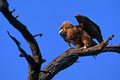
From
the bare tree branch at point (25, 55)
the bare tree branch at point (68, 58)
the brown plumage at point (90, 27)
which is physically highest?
the brown plumage at point (90, 27)

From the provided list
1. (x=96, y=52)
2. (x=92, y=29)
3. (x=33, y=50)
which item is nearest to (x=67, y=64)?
(x=96, y=52)

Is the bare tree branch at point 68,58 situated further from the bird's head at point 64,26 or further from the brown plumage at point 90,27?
the bird's head at point 64,26

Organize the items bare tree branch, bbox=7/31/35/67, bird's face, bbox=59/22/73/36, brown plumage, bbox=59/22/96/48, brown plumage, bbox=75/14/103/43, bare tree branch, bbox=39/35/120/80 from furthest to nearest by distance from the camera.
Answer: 1. bird's face, bbox=59/22/73/36
2. brown plumage, bbox=59/22/96/48
3. brown plumage, bbox=75/14/103/43
4. bare tree branch, bbox=39/35/120/80
5. bare tree branch, bbox=7/31/35/67

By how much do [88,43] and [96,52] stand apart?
3.85 ft

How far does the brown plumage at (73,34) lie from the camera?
6.57 meters

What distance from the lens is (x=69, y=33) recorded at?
263 inches

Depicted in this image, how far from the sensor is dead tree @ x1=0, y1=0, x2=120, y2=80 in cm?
418

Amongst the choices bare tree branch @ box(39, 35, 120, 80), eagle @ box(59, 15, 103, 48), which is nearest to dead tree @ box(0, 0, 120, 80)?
bare tree branch @ box(39, 35, 120, 80)

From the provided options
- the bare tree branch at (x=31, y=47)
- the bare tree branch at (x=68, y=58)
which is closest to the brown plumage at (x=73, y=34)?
the bare tree branch at (x=68, y=58)

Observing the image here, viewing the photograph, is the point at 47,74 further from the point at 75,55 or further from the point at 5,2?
the point at 5,2

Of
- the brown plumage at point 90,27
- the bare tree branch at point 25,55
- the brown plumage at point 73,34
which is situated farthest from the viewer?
the brown plumage at point 73,34

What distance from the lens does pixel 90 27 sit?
620 cm

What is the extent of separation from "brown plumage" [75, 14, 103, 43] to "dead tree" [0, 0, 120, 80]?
0.71m

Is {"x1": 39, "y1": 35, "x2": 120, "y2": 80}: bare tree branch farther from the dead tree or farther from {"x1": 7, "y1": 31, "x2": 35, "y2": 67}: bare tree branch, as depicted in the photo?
{"x1": 7, "y1": 31, "x2": 35, "y2": 67}: bare tree branch
